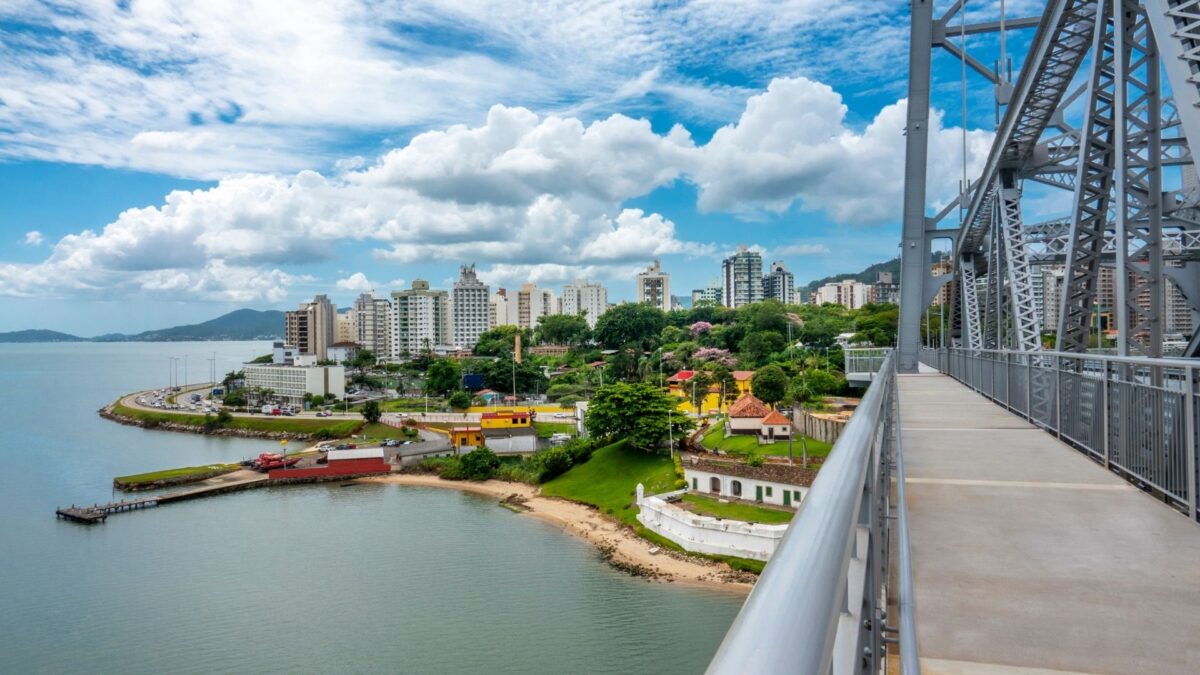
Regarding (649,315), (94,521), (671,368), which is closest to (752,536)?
(94,521)

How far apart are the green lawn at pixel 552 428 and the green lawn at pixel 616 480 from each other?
731 centimetres

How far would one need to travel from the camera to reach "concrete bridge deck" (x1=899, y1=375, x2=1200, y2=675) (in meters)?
1.81

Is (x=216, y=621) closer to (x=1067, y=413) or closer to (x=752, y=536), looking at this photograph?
(x=752, y=536)

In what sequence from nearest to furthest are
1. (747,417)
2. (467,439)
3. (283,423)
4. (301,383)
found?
(747,417) < (467,439) < (283,423) < (301,383)

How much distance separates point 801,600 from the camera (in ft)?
1.79

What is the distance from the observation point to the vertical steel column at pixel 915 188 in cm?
1478

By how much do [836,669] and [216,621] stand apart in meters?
20.6

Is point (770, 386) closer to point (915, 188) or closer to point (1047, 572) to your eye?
point (915, 188)

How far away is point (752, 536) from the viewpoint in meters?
20.0

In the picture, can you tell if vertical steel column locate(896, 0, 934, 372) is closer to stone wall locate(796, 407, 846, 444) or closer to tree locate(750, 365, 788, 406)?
stone wall locate(796, 407, 846, 444)

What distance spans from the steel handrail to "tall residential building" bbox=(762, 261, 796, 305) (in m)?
133

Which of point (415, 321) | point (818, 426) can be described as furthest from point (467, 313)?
point (818, 426)

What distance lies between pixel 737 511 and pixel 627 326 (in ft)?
177

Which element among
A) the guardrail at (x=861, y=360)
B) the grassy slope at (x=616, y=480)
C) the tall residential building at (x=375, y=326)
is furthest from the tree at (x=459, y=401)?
the tall residential building at (x=375, y=326)
